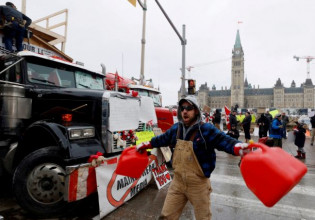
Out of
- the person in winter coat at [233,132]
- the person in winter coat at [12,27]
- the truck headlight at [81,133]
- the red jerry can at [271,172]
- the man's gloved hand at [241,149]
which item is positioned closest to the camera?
the red jerry can at [271,172]

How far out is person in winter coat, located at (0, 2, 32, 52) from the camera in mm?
6250

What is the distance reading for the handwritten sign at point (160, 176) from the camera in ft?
17.2

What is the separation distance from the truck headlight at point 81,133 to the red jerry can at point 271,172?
2688 mm

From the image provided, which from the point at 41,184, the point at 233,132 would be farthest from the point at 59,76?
the point at 233,132

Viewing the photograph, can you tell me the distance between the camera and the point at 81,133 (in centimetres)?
396

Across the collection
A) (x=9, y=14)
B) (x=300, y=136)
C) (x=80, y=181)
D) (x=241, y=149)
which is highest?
(x=9, y=14)

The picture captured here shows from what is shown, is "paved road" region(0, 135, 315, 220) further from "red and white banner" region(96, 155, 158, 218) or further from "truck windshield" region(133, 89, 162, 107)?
"truck windshield" region(133, 89, 162, 107)

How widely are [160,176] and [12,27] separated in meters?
5.45

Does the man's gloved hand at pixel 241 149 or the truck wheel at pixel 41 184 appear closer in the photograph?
the man's gloved hand at pixel 241 149

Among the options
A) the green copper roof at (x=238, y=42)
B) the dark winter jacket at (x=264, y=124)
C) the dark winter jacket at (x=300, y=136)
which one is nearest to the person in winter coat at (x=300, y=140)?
the dark winter jacket at (x=300, y=136)

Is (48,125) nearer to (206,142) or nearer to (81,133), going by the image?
(81,133)

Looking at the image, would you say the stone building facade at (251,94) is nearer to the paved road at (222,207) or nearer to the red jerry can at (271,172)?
the paved road at (222,207)

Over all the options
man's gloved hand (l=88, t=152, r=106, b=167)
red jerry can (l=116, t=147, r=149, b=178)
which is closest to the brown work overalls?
red jerry can (l=116, t=147, r=149, b=178)

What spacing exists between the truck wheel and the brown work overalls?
6.40 feet
